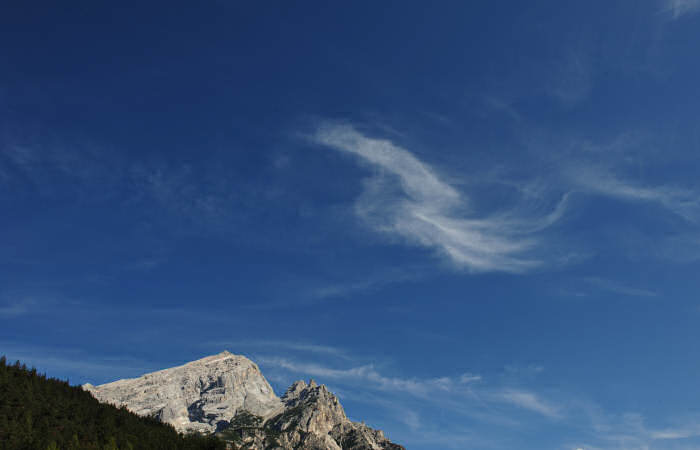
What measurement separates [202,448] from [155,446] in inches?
405

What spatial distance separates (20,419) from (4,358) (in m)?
26.2

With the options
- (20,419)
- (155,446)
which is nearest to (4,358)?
(20,419)

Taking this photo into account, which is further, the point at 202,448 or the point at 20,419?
the point at 202,448

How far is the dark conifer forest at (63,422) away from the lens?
3474 inches

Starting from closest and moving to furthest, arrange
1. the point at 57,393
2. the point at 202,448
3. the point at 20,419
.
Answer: the point at 20,419 → the point at 202,448 → the point at 57,393

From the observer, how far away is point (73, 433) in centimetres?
9725

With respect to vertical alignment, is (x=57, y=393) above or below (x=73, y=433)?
above

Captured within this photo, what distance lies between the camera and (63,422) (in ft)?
330

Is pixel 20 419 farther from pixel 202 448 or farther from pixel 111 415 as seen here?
pixel 202 448

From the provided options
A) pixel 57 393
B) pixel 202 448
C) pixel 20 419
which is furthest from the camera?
pixel 57 393

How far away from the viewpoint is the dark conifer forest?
88.2 m

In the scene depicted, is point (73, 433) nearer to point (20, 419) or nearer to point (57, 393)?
point (20, 419)

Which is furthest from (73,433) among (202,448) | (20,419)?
(202,448)

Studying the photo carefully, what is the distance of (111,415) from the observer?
11506 cm
